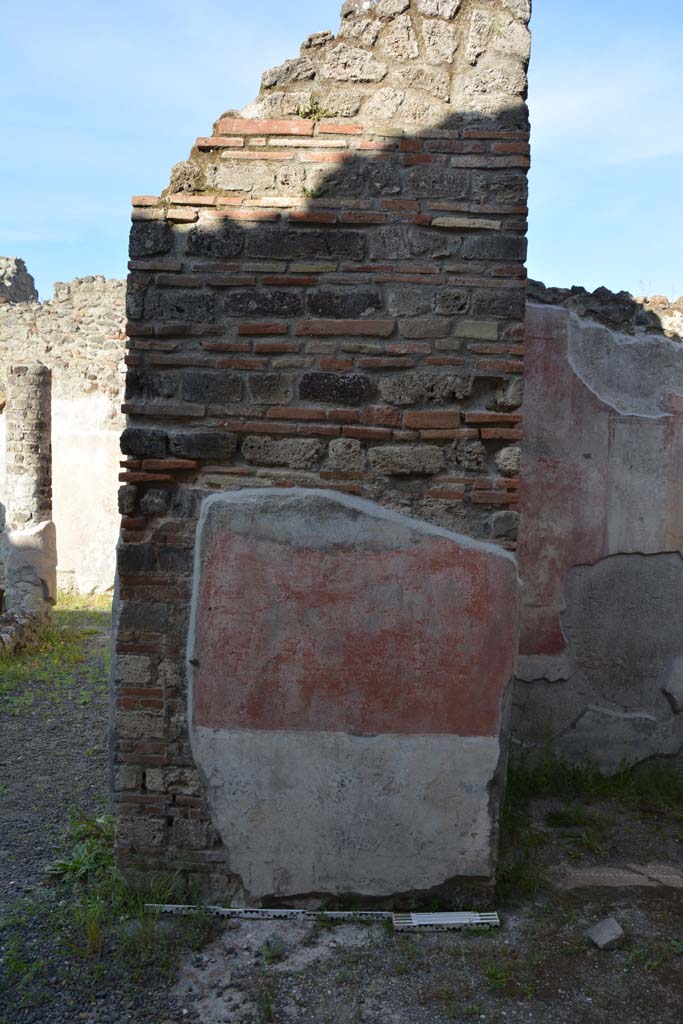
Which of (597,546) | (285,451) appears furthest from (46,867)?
(597,546)

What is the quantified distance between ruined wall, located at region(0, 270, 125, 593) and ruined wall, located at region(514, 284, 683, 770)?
7153mm

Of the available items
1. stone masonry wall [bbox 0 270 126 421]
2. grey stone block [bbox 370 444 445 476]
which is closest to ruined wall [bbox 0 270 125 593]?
stone masonry wall [bbox 0 270 126 421]

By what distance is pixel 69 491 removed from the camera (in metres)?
10.3

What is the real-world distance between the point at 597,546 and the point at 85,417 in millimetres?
7827

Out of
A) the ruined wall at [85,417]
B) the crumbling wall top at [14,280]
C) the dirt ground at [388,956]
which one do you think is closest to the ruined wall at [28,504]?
the ruined wall at [85,417]

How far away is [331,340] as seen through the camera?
2865 millimetres

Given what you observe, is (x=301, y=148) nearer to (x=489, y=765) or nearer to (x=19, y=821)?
(x=489, y=765)

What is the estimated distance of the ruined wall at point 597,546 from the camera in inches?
161

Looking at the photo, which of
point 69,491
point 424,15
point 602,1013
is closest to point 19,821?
point 602,1013

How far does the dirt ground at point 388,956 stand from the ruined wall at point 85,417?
22.7 ft

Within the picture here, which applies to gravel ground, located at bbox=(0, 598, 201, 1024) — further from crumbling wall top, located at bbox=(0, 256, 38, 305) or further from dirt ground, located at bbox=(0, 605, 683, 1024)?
crumbling wall top, located at bbox=(0, 256, 38, 305)

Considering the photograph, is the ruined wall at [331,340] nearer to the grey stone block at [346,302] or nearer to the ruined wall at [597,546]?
the grey stone block at [346,302]

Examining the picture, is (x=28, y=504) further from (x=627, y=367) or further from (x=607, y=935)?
(x=607, y=935)

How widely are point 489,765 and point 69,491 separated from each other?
8565 mm
